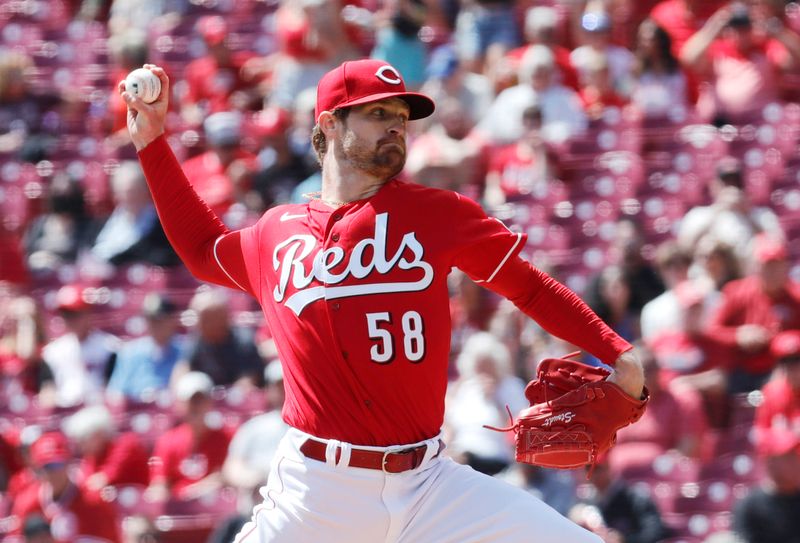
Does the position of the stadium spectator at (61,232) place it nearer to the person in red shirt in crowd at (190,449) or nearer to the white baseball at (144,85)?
the person in red shirt in crowd at (190,449)

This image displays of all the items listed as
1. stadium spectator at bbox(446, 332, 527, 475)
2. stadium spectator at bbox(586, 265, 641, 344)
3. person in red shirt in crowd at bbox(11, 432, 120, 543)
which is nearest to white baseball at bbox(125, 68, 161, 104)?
stadium spectator at bbox(446, 332, 527, 475)

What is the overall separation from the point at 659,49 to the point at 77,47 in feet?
16.0

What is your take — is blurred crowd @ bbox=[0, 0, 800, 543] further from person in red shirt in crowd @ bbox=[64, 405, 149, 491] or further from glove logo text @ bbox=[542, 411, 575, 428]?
glove logo text @ bbox=[542, 411, 575, 428]

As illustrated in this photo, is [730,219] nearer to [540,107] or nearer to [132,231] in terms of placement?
[540,107]

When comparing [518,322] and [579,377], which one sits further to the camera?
[518,322]

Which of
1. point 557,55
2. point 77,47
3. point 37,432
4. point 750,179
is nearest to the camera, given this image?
point 37,432

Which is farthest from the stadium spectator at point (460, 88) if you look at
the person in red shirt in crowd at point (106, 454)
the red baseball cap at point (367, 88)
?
the red baseball cap at point (367, 88)

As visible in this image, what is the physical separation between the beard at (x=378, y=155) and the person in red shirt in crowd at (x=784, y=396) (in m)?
3.35

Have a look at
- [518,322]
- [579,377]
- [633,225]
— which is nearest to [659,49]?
[633,225]

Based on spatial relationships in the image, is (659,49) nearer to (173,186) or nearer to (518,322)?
(518,322)

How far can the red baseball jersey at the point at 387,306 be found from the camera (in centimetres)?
400

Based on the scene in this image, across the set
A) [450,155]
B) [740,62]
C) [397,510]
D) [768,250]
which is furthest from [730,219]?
[397,510]

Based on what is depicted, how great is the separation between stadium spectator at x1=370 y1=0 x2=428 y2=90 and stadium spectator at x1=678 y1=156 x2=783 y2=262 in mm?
2359

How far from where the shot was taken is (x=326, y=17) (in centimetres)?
1006
